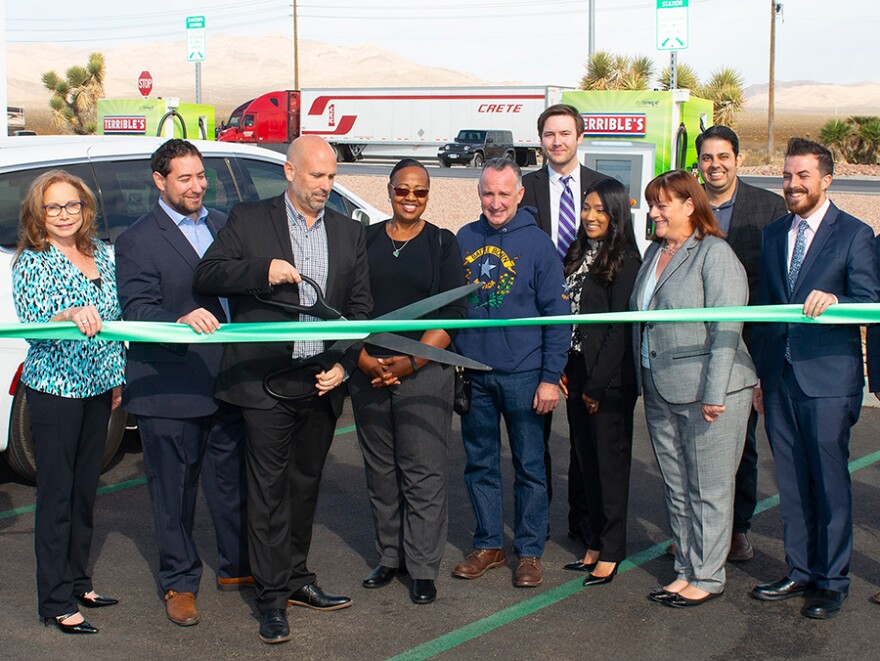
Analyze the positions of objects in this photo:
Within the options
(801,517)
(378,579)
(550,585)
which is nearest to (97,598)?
(378,579)

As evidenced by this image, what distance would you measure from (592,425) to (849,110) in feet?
662

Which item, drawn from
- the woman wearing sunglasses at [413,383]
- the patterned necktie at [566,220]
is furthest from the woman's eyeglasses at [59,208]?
the patterned necktie at [566,220]

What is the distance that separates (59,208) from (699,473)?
9.67 feet

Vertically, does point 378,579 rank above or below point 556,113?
below

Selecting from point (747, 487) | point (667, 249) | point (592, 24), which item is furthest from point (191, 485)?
point (592, 24)

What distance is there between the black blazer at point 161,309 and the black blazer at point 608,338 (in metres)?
1.72

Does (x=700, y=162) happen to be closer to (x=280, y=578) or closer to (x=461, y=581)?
(x=461, y=581)

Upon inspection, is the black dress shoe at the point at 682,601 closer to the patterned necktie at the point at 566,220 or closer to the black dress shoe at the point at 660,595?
the black dress shoe at the point at 660,595

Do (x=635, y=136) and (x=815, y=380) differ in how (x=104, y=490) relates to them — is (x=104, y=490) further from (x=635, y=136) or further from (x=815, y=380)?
(x=635, y=136)

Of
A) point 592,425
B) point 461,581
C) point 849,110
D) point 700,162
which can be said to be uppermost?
point 849,110

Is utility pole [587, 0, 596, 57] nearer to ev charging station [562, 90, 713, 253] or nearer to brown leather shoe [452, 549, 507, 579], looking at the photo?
ev charging station [562, 90, 713, 253]

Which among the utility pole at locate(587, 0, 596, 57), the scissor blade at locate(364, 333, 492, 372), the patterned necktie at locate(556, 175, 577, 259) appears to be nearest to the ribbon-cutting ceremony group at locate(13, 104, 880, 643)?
the scissor blade at locate(364, 333, 492, 372)

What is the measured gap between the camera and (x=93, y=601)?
470 cm

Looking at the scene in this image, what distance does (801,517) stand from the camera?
189 inches
